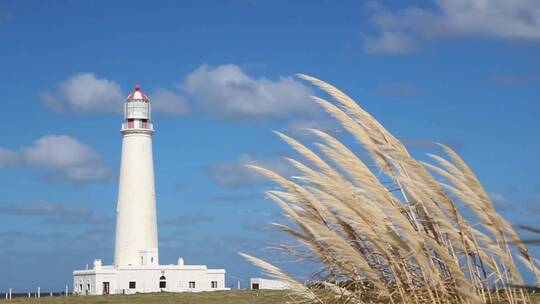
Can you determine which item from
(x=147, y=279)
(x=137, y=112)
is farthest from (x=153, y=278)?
(x=137, y=112)

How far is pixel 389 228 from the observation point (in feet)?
12.0

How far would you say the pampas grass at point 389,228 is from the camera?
3533mm

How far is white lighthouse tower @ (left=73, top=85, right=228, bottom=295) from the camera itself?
115ft

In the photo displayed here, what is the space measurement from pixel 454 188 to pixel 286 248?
3.73 feet

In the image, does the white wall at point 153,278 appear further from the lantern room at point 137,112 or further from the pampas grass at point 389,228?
the pampas grass at point 389,228

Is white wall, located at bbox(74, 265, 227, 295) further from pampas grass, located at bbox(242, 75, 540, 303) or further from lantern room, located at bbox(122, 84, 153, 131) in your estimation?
pampas grass, located at bbox(242, 75, 540, 303)

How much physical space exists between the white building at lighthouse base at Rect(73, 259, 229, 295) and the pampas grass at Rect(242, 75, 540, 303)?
1221 inches

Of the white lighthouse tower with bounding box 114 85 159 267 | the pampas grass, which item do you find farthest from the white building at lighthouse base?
the pampas grass

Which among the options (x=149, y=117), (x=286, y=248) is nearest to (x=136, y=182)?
(x=149, y=117)

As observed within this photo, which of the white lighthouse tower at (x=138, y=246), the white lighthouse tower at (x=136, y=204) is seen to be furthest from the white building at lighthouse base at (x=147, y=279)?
the white lighthouse tower at (x=136, y=204)

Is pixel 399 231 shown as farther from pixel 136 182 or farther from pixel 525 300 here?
pixel 136 182

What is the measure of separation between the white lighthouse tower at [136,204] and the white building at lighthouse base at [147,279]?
555 mm

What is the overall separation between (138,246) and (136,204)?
5.60ft

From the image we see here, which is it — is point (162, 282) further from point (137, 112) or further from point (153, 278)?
point (137, 112)
